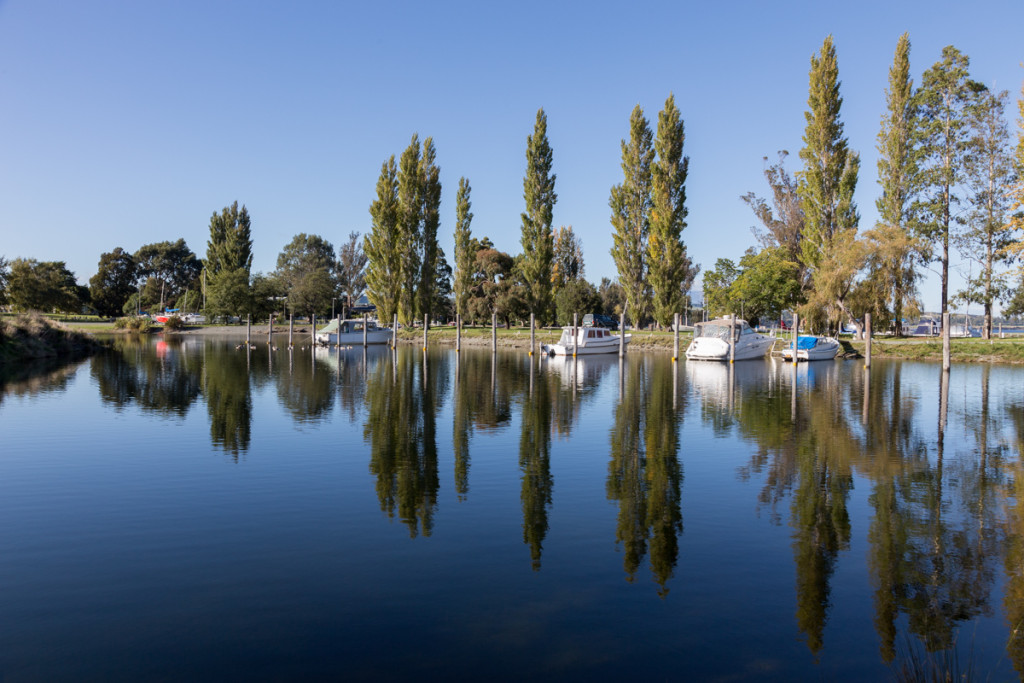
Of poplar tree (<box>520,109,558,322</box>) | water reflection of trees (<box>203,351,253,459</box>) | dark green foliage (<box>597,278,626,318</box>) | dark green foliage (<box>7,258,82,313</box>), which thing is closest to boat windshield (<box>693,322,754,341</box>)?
poplar tree (<box>520,109,558,322</box>)

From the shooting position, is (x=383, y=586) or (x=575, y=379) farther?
(x=575, y=379)

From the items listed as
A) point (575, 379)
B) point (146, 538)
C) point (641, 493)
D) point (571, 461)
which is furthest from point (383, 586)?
point (575, 379)

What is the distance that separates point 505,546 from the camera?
8703 millimetres

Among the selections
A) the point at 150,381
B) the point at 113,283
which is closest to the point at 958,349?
the point at 150,381

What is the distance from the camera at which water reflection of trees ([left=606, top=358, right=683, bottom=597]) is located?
856 cm

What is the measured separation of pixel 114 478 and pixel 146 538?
4008 mm

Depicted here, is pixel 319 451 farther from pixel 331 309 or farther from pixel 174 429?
pixel 331 309

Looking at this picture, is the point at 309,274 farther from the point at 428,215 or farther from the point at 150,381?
the point at 150,381

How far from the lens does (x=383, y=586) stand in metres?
7.35

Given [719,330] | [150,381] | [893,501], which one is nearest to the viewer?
[893,501]

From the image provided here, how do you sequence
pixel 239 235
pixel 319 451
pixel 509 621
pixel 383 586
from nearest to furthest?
pixel 509 621 < pixel 383 586 < pixel 319 451 < pixel 239 235

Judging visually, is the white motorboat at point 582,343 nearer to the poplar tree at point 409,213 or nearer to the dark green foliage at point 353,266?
the poplar tree at point 409,213

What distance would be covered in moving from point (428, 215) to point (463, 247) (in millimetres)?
5634

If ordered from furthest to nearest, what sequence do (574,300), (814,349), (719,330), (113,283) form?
(113,283)
(574,300)
(719,330)
(814,349)
